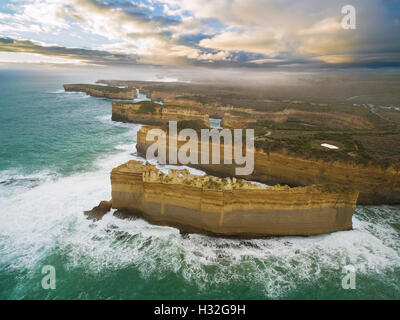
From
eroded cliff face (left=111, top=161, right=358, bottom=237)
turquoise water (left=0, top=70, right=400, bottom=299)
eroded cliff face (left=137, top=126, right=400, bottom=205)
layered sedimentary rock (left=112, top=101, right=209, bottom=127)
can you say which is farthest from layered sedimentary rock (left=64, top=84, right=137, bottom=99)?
eroded cliff face (left=111, top=161, right=358, bottom=237)

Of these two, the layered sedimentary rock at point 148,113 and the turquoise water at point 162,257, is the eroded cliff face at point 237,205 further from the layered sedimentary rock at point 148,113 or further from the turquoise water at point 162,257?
the layered sedimentary rock at point 148,113

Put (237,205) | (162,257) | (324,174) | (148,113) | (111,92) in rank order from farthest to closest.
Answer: (111,92)
(148,113)
(324,174)
(237,205)
(162,257)

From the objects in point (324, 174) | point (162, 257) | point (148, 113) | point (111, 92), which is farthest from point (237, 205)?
point (111, 92)

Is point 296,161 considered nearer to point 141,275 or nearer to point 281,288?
point 281,288

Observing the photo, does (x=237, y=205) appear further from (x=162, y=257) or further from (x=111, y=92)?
(x=111, y=92)

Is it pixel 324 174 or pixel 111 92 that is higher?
pixel 111 92

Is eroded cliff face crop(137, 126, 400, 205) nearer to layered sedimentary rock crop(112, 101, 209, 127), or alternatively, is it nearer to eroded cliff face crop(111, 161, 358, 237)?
eroded cliff face crop(111, 161, 358, 237)
